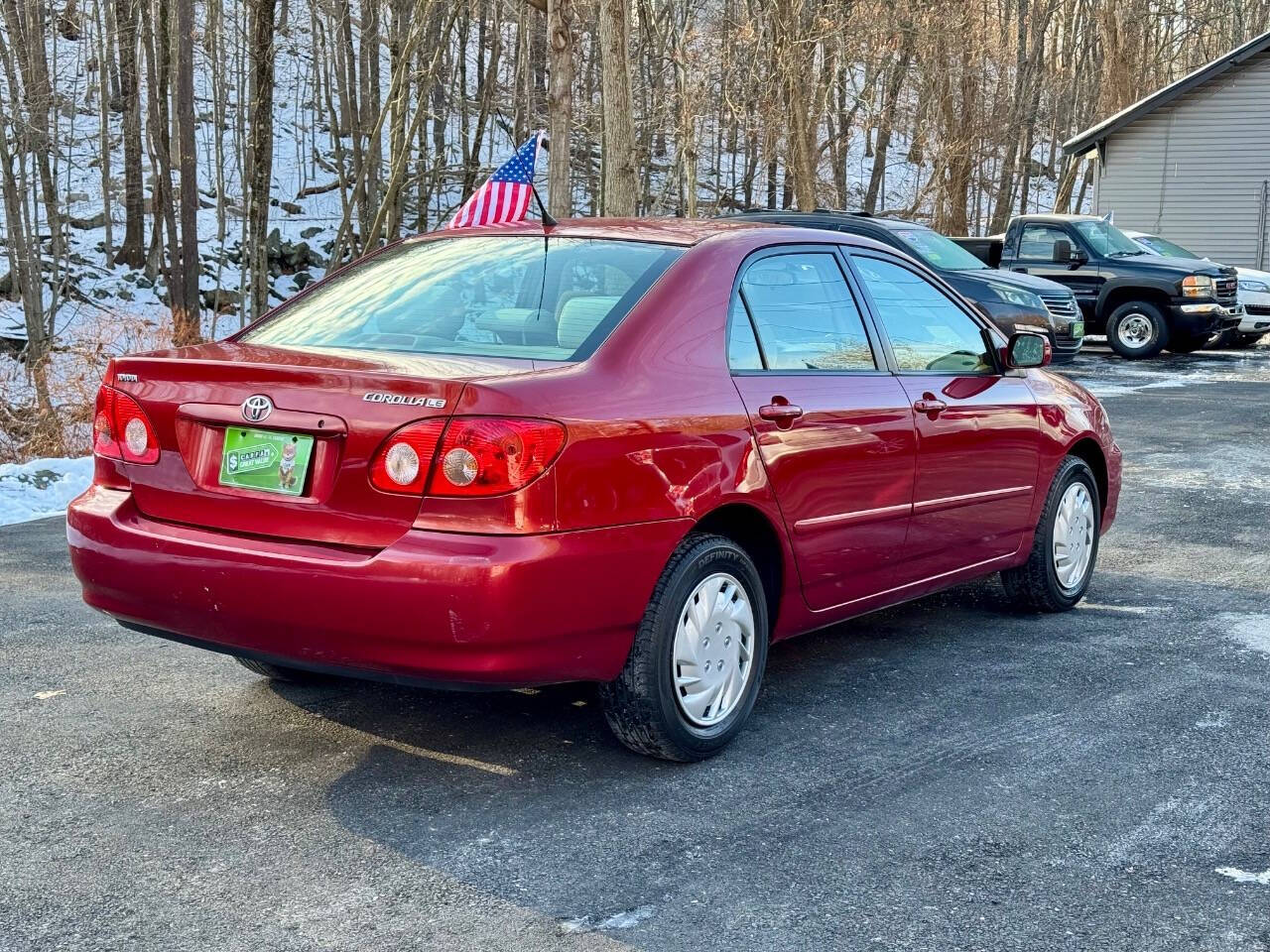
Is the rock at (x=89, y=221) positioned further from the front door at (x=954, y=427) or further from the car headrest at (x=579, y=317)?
the car headrest at (x=579, y=317)

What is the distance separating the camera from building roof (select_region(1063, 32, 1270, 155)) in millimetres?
29734

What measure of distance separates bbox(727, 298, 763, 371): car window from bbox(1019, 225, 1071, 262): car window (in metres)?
15.9

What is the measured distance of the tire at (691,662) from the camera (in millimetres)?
3875

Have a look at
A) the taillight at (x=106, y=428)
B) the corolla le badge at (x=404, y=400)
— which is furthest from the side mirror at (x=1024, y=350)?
the taillight at (x=106, y=428)

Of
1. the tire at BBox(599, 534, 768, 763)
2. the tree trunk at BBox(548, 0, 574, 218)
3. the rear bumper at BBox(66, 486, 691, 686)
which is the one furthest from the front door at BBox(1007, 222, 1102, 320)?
the rear bumper at BBox(66, 486, 691, 686)

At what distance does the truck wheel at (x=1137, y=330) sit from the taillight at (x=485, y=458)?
17.3 meters

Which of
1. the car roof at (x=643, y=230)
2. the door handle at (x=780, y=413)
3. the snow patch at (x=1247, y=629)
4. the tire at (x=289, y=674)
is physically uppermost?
the car roof at (x=643, y=230)

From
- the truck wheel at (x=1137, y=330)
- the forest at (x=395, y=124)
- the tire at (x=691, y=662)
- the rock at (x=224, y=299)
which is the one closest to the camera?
the tire at (x=691, y=662)

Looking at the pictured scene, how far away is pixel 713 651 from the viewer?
13.4ft

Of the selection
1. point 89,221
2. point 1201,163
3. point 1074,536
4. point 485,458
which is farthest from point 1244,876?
point 89,221

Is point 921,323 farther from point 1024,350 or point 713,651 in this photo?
point 713,651

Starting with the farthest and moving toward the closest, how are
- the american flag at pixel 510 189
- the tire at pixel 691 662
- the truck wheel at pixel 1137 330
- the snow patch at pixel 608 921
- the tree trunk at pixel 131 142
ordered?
the tree trunk at pixel 131 142 → the truck wheel at pixel 1137 330 → the american flag at pixel 510 189 → the tire at pixel 691 662 → the snow patch at pixel 608 921

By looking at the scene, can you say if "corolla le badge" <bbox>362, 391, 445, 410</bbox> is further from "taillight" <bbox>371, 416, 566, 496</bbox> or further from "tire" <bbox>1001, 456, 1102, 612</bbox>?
"tire" <bbox>1001, 456, 1102, 612</bbox>

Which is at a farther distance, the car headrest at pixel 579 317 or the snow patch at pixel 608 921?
the car headrest at pixel 579 317
